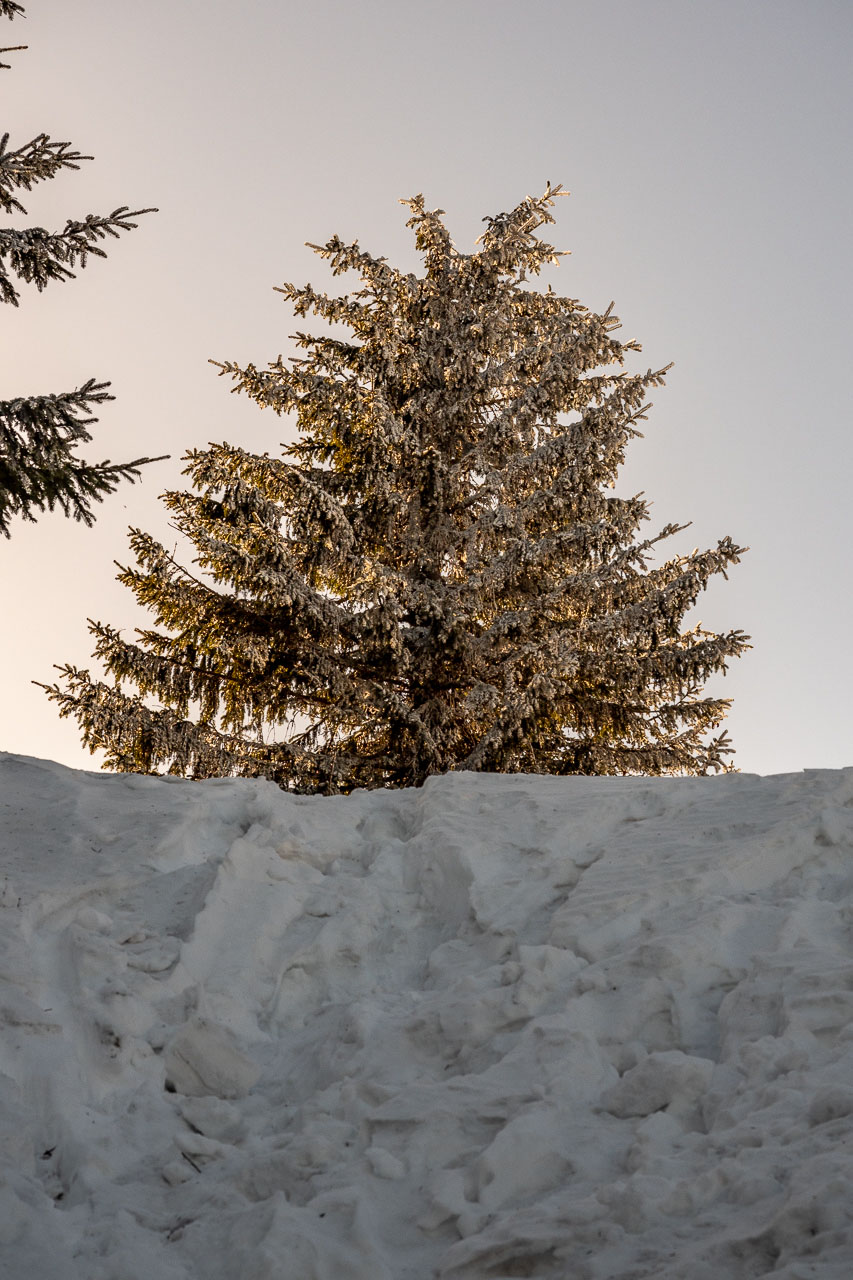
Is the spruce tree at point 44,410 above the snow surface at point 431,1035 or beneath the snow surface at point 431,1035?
above

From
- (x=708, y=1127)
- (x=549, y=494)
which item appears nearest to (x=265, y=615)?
(x=549, y=494)

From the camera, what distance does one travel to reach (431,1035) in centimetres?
416

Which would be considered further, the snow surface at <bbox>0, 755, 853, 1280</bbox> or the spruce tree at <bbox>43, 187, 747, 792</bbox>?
the spruce tree at <bbox>43, 187, 747, 792</bbox>

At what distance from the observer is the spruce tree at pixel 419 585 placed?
1188 cm

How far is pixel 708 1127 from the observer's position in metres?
3.36

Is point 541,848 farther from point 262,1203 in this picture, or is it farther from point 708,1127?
point 262,1203

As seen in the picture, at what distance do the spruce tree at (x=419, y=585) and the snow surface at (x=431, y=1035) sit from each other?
566 centimetres

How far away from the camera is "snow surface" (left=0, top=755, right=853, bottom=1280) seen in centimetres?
308

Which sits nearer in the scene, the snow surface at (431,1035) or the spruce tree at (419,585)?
the snow surface at (431,1035)

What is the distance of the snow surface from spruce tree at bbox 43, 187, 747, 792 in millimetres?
5659

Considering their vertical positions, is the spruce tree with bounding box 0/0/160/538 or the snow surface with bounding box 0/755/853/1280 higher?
the spruce tree with bounding box 0/0/160/538

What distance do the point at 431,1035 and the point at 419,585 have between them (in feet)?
→ 31.0

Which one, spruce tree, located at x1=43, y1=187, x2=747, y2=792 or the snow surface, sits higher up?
spruce tree, located at x1=43, y1=187, x2=747, y2=792

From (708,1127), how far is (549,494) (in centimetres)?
1102
